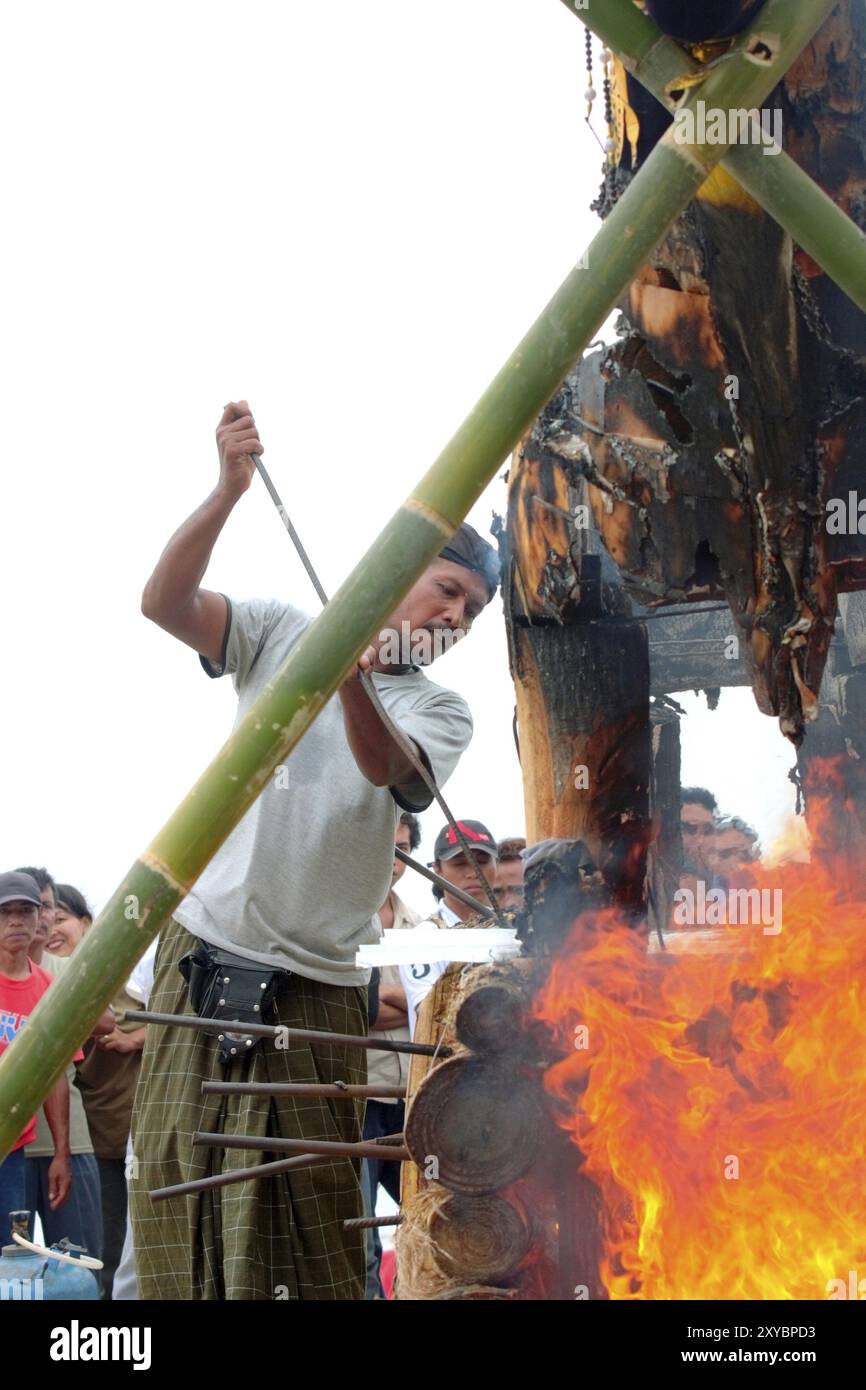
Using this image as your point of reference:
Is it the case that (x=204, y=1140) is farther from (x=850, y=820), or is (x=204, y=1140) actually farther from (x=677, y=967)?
(x=850, y=820)

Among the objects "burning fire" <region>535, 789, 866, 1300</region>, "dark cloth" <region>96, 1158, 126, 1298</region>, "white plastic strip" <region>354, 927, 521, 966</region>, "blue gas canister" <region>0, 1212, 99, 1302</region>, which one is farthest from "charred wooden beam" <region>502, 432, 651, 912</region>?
"dark cloth" <region>96, 1158, 126, 1298</region>

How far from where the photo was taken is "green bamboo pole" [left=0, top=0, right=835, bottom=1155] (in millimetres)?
2898

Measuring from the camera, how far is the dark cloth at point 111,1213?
672cm

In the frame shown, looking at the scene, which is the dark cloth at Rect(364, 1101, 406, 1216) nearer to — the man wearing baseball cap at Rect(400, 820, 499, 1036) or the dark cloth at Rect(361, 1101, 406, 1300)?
the dark cloth at Rect(361, 1101, 406, 1300)

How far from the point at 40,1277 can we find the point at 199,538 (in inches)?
105

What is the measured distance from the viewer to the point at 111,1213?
6.84m

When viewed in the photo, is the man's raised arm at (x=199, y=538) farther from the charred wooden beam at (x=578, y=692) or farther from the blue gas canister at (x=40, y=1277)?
the blue gas canister at (x=40, y=1277)

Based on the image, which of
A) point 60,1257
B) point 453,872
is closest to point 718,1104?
point 60,1257

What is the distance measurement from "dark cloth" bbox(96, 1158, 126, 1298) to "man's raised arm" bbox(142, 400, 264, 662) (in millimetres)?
3607

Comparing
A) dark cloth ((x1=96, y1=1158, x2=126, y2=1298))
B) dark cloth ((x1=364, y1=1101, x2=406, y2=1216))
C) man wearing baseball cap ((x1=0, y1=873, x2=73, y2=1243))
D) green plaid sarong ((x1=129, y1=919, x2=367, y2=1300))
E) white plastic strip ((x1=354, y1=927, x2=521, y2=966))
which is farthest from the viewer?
dark cloth ((x1=364, y1=1101, x2=406, y2=1216))

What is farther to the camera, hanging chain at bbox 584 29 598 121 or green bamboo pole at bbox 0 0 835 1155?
hanging chain at bbox 584 29 598 121

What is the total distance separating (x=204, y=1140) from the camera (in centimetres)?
350

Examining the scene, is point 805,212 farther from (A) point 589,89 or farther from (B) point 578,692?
(B) point 578,692

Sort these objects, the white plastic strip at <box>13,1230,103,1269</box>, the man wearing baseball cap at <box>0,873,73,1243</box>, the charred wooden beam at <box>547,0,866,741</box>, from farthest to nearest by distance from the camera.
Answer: the man wearing baseball cap at <box>0,873,73,1243</box>, the white plastic strip at <box>13,1230,103,1269</box>, the charred wooden beam at <box>547,0,866,741</box>
